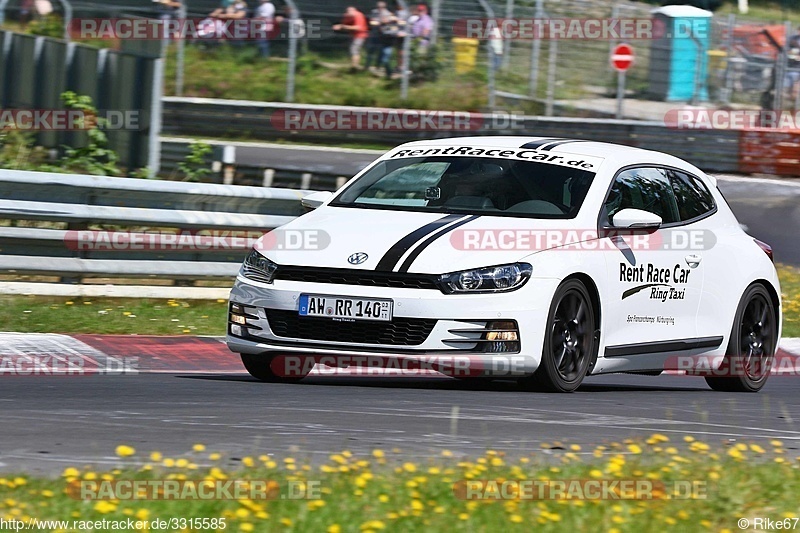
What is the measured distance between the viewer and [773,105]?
27406 mm

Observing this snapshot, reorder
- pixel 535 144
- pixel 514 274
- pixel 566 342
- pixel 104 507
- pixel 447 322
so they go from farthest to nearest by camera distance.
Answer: pixel 535 144
pixel 566 342
pixel 514 274
pixel 447 322
pixel 104 507

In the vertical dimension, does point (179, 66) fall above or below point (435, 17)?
below

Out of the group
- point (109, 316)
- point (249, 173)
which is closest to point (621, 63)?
point (249, 173)

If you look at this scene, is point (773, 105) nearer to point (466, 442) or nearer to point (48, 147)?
point (48, 147)

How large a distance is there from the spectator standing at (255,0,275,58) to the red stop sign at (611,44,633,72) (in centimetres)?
648

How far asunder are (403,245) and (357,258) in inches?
10.0

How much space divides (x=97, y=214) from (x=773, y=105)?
1874 cm

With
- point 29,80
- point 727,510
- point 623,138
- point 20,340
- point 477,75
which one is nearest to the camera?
point 727,510

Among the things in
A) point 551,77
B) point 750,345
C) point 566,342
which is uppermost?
point 551,77

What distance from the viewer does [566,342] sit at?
8141 millimetres

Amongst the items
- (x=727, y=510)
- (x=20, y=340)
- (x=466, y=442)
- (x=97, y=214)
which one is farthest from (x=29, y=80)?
(x=727, y=510)

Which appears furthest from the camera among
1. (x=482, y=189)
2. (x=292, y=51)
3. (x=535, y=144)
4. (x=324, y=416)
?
(x=292, y=51)

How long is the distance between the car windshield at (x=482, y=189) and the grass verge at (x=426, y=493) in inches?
112

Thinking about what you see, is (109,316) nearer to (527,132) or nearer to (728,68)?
(527,132)
